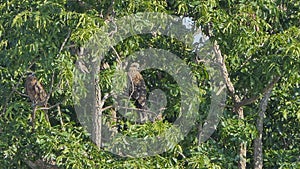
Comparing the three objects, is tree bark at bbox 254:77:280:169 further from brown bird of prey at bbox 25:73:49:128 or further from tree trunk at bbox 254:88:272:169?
brown bird of prey at bbox 25:73:49:128

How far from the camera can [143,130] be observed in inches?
232

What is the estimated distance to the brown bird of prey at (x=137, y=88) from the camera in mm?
6293

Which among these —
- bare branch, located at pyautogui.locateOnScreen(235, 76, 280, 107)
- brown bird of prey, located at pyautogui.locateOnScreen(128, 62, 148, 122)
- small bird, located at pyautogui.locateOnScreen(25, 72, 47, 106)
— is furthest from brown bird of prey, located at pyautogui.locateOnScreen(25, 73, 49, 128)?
bare branch, located at pyautogui.locateOnScreen(235, 76, 280, 107)

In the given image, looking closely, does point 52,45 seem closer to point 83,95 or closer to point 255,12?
point 83,95

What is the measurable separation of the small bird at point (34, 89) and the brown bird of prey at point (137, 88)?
78 centimetres

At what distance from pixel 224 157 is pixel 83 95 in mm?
1492

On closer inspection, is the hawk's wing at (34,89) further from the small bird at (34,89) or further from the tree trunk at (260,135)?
the tree trunk at (260,135)

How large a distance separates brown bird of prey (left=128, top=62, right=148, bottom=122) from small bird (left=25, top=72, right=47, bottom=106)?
0.78 m

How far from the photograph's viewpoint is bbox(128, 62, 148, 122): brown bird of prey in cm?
629

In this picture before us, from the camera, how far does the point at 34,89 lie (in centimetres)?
611

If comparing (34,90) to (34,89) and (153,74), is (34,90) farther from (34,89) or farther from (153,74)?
(153,74)

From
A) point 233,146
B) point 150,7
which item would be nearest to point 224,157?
point 233,146

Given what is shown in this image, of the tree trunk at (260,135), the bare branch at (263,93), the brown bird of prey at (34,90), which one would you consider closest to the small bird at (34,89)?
the brown bird of prey at (34,90)

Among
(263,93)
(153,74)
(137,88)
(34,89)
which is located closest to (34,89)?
(34,89)
